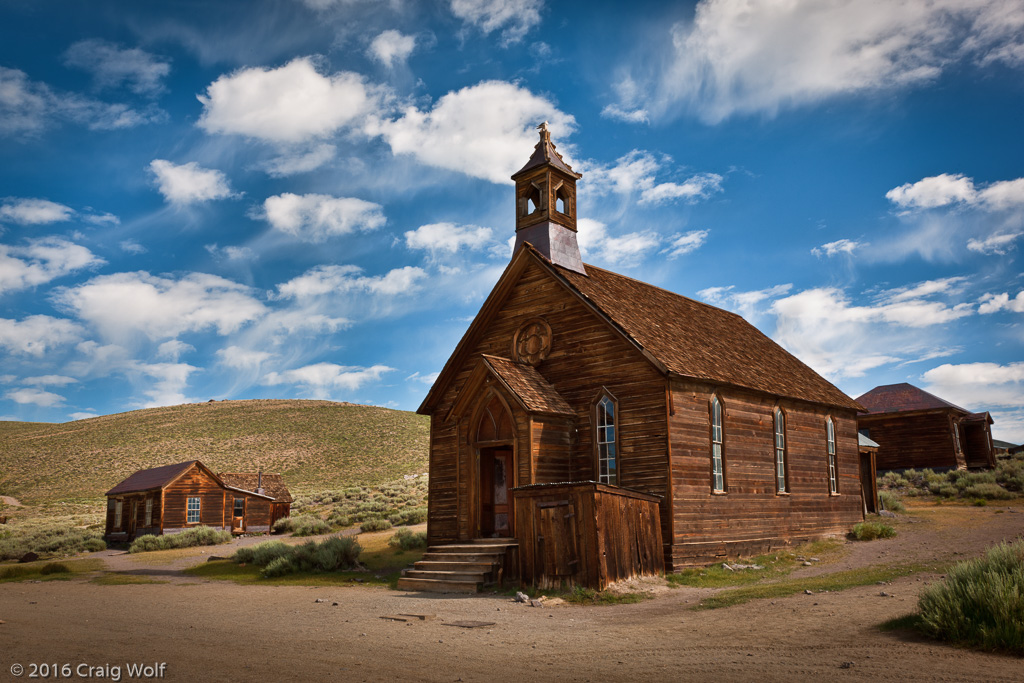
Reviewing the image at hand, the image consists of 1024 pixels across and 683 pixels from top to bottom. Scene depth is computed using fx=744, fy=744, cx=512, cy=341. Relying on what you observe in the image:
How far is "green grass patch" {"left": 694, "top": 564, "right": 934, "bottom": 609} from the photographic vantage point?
39.3 ft

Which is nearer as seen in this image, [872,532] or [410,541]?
[872,532]

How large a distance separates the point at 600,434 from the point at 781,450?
589 centimetres

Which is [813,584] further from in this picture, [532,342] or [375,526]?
[375,526]

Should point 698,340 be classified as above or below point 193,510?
above

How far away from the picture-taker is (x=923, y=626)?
804 cm

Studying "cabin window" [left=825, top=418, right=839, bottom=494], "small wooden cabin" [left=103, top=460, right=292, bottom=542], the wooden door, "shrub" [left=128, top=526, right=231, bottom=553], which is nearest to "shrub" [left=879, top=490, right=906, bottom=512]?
"cabin window" [left=825, top=418, right=839, bottom=494]

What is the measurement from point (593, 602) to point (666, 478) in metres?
4.36

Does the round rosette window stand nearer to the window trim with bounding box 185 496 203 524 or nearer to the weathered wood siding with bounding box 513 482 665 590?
the weathered wood siding with bounding box 513 482 665 590

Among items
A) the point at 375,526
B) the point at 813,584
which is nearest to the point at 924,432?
the point at 375,526

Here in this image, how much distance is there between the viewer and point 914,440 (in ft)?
129

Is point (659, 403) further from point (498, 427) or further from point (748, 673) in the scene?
point (748, 673)

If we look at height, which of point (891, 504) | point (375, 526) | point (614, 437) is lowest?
point (375, 526)

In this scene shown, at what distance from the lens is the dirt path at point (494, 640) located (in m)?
7.13

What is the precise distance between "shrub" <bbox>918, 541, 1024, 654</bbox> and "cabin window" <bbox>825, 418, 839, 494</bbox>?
47.6 ft
